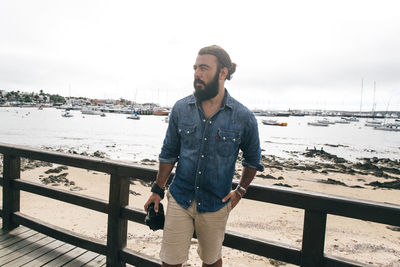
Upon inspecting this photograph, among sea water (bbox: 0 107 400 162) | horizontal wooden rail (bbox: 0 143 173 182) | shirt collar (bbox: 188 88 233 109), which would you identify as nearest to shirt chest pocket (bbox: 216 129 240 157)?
shirt collar (bbox: 188 88 233 109)

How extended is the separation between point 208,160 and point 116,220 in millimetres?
1541

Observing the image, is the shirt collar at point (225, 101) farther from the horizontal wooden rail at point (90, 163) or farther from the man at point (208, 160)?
the horizontal wooden rail at point (90, 163)

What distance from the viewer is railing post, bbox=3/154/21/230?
12.3 ft

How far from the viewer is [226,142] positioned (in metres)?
2.05

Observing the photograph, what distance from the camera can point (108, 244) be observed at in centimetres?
305

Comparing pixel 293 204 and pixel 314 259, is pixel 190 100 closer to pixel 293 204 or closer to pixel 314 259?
pixel 293 204

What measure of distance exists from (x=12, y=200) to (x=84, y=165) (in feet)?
5.19

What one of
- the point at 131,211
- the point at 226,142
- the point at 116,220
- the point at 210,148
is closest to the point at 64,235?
the point at 116,220

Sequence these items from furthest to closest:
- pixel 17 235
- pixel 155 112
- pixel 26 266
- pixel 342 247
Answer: pixel 155 112 → pixel 342 247 → pixel 17 235 → pixel 26 266

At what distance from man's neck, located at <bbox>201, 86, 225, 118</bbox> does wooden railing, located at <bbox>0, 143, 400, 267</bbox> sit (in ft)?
Answer: 2.35

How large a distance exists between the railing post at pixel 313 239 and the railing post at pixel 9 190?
3719 millimetres

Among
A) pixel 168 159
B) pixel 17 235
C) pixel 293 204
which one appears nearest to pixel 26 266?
pixel 17 235

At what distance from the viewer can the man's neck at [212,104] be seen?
83.8 inches

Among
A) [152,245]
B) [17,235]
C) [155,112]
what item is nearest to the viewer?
[17,235]
